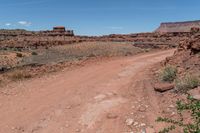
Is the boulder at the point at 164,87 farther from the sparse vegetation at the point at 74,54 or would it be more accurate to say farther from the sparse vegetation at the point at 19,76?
the sparse vegetation at the point at 74,54

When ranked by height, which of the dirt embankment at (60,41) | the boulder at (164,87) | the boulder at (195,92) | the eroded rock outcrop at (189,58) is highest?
the eroded rock outcrop at (189,58)

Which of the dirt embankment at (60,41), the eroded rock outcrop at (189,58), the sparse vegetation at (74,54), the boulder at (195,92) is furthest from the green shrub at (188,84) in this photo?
the dirt embankment at (60,41)

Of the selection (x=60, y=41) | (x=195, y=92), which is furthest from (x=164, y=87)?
(x=60, y=41)

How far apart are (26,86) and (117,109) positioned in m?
5.00

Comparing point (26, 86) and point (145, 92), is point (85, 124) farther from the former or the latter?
point (26, 86)

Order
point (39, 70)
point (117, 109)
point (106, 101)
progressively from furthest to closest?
point (39, 70)
point (106, 101)
point (117, 109)

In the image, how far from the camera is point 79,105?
984cm

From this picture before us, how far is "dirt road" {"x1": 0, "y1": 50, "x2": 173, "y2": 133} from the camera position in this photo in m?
8.23

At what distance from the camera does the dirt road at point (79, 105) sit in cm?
823

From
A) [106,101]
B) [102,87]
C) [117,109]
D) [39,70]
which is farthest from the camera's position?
[39,70]

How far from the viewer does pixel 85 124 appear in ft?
27.2

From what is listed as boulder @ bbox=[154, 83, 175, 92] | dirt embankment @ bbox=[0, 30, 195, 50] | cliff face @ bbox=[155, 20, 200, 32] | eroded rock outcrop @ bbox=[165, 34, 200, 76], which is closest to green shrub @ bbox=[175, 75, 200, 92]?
boulder @ bbox=[154, 83, 175, 92]

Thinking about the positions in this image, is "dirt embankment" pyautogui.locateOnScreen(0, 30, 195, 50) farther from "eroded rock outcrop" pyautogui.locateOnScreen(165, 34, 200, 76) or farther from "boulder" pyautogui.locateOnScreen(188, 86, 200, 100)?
"boulder" pyautogui.locateOnScreen(188, 86, 200, 100)

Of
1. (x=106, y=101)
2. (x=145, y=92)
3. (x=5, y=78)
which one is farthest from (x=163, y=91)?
(x=5, y=78)
